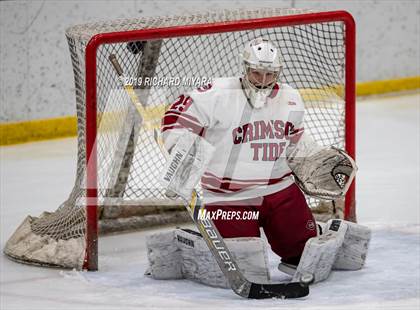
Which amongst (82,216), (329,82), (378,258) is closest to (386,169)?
(329,82)

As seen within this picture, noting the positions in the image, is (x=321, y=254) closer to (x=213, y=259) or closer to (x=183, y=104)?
(x=213, y=259)

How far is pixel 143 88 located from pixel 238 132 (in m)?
0.97

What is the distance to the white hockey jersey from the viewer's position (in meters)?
4.54

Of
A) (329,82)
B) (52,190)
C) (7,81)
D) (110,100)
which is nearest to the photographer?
(110,100)

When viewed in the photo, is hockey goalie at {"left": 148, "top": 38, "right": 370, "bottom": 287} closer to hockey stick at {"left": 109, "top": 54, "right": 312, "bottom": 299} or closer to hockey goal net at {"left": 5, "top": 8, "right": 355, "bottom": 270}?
hockey stick at {"left": 109, "top": 54, "right": 312, "bottom": 299}

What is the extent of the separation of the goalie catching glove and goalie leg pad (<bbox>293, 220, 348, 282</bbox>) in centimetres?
14

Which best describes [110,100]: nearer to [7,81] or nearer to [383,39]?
[7,81]

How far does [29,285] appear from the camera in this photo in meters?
4.62

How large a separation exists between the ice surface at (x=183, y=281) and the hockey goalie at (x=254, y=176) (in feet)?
0.31

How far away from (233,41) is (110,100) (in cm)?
117

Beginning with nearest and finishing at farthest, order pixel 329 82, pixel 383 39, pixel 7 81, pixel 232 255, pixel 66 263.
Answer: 1. pixel 232 255
2. pixel 66 263
3. pixel 329 82
4. pixel 7 81
5. pixel 383 39
